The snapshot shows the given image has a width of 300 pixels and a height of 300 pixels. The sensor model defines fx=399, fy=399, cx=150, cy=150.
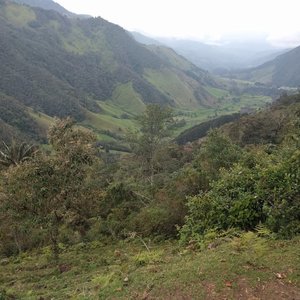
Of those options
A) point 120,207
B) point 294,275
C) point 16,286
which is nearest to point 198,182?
point 120,207

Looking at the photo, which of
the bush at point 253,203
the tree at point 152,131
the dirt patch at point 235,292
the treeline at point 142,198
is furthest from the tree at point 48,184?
the tree at point 152,131

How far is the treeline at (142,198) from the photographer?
13.5 meters

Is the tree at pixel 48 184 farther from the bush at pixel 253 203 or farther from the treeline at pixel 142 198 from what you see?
the bush at pixel 253 203

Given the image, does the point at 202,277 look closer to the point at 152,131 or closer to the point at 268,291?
the point at 268,291

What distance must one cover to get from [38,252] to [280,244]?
1577 centimetres

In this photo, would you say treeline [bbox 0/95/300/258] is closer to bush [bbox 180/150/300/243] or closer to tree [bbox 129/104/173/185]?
bush [bbox 180/150/300/243]

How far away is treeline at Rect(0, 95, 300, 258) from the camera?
1348cm

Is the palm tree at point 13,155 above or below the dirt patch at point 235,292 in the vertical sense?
below

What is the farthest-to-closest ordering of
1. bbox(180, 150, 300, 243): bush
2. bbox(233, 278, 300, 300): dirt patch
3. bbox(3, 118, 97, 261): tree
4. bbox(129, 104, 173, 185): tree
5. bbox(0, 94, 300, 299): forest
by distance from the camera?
bbox(129, 104, 173, 185): tree → bbox(3, 118, 97, 261): tree → bbox(0, 94, 300, 299): forest → bbox(180, 150, 300, 243): bush → bbox(233, 278, 300, 300): dirt patch

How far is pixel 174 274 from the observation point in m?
10.6

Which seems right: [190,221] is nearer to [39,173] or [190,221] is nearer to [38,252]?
[39,173]

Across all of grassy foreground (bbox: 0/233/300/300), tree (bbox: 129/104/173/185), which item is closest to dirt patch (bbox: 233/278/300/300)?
grassy foreground (bbox: 0/233/300/300)

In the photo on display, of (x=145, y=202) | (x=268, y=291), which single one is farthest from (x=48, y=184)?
(x=145, y=202)

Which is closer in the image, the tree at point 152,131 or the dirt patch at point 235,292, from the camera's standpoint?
the dirt patch at point 235,292
